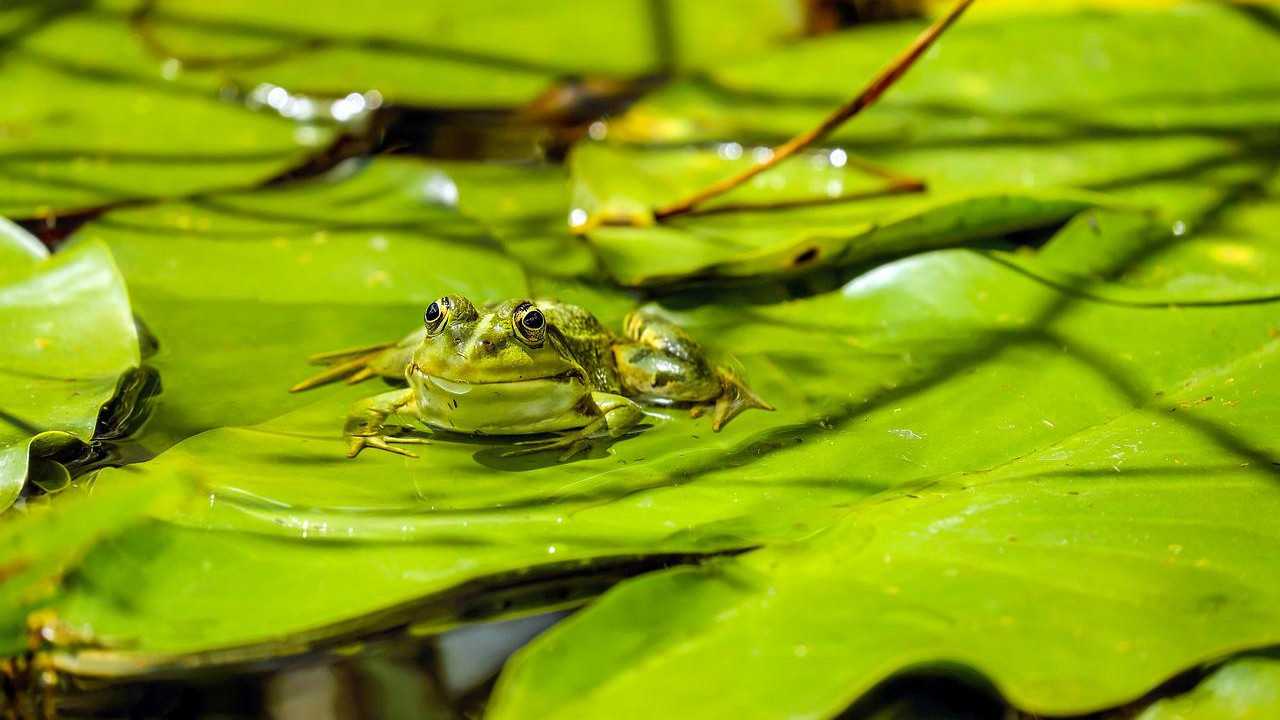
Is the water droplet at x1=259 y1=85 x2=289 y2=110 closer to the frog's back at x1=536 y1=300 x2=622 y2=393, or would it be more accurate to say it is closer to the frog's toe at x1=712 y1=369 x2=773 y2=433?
the frog's back at x1=536 y1=300 x2=622 y2=393

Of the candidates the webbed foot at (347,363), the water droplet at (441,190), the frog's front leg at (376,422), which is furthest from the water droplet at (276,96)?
the frog's front leg at (376,422)

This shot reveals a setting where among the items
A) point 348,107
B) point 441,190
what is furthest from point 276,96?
point 441,190

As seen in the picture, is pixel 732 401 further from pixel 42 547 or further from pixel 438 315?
pixel 42 547

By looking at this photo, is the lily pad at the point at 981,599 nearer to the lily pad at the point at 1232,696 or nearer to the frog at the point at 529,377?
the lily pad at the point at 1232,696

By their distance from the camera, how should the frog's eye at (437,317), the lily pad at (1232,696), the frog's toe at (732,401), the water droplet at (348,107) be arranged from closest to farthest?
the lily pad at (1232,696) → the frog's eye at (437,317) → the frog's toe at (732,401) → the water droplet at (348,107)

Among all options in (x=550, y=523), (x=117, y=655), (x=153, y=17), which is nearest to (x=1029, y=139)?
(x=550, y=523)

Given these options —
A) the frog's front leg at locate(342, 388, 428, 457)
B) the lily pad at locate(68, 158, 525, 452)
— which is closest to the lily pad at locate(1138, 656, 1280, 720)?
the frog's front leg at locate(342, 388, 428, 457)

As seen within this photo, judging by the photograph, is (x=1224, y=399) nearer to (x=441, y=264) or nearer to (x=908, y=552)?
(x=908, y=552)
